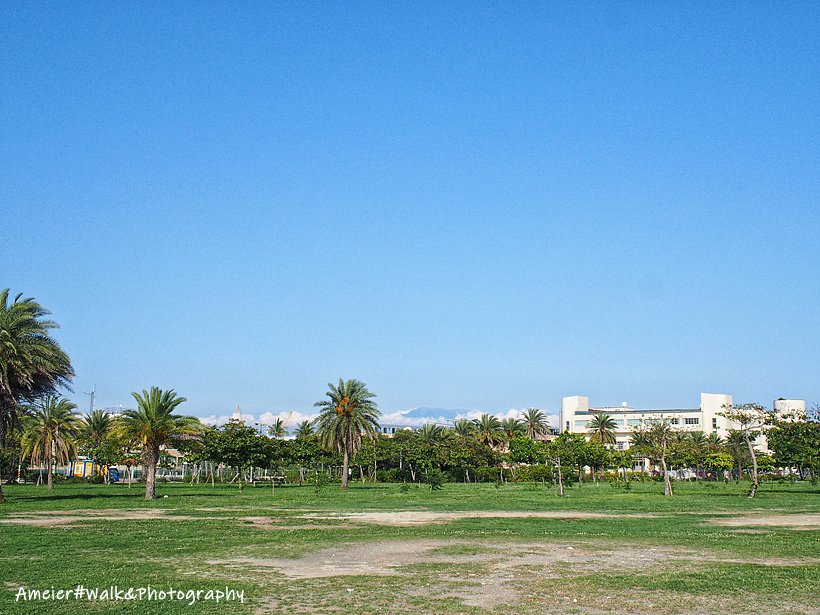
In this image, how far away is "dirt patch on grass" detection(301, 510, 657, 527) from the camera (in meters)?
37.2

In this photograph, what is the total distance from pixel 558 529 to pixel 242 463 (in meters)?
56.1

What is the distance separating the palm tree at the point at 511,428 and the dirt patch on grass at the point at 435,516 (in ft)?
271

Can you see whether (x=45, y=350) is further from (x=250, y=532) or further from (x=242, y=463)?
(x=242, y=463)

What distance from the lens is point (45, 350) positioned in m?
52.2

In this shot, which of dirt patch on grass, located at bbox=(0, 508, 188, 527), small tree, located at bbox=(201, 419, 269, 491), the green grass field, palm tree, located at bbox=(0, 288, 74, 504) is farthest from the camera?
small tree, located at bbox=(201, 419, 269, 491)

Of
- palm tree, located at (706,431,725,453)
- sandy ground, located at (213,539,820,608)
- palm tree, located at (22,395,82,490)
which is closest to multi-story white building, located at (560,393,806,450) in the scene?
palm tree, located at (706,431,725,453)

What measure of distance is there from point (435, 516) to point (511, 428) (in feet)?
299

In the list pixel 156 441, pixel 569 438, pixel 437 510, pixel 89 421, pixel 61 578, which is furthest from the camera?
pixel 89 421

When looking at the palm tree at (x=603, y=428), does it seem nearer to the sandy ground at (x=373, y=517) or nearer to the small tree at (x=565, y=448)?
the small tree at (x=565, y=448)

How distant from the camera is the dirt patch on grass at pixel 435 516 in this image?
37.2 metres

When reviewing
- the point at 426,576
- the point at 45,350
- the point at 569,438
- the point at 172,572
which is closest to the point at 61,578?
the point at 172,572

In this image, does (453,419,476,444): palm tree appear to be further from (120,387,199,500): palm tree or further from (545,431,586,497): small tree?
(120,387,199,500): palm tree

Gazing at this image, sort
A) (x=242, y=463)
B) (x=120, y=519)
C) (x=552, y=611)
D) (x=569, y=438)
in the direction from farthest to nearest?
(x=569, y=438) < (x=242, y=463) < (x=120, y=519) < (x=552, y=611)

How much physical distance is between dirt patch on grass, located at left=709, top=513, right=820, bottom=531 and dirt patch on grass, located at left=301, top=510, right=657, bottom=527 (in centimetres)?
414
